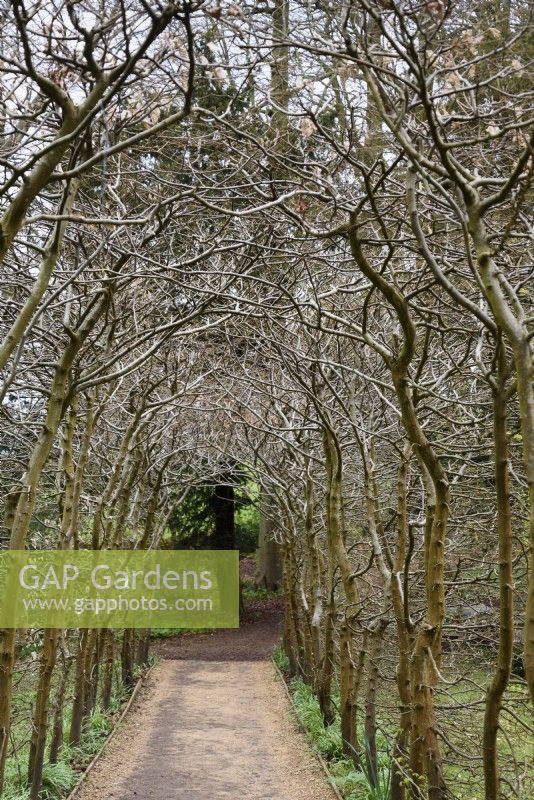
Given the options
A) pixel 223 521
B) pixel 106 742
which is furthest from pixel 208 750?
pixel 223 521

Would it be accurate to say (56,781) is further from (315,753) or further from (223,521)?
(223,521)

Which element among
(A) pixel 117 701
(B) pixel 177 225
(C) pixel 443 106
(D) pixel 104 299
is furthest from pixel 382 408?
(A) pixel 117 701

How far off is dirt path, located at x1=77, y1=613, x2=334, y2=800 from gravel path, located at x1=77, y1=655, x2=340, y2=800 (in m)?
0.01

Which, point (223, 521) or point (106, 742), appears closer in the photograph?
point (106, 742)

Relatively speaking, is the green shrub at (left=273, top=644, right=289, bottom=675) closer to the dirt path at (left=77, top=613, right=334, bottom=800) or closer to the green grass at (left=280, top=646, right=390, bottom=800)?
the dirt path at (left=77, top=613, right=334, bottom=800)

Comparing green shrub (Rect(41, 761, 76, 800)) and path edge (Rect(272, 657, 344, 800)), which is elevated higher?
green shrub (Rect(41, 761, 76, 800))

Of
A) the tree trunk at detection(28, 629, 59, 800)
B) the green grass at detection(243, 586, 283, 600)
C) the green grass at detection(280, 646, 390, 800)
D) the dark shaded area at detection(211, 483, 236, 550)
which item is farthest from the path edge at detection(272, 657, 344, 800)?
the green grass at detection(243, 586, 283, 600)

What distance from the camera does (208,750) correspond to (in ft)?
35.5

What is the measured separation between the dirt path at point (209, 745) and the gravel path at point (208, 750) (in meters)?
0.01

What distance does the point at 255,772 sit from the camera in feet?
31.7

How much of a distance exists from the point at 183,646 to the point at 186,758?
12.7 m

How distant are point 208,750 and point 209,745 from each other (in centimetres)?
31

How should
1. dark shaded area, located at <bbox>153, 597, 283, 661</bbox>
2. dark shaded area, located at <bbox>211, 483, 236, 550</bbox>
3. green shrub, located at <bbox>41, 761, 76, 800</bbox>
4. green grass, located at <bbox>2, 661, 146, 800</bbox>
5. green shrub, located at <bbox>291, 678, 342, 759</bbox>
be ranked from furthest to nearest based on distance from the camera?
dark shaded area, located at <bbox>211, 483, 236, 550</bbox> → dark shaded area, located at <bbox>153, 597, 283, 661</bbox> → green shrub, located at <bbox>291, 678, 342, 759</bbox> → green shrub, located at <bbox>41, 761, 76, 800</bbox> → green grass, located at <bbox>2, 661, 146, 800</bbox>

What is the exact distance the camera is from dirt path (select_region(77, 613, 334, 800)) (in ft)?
28.9
